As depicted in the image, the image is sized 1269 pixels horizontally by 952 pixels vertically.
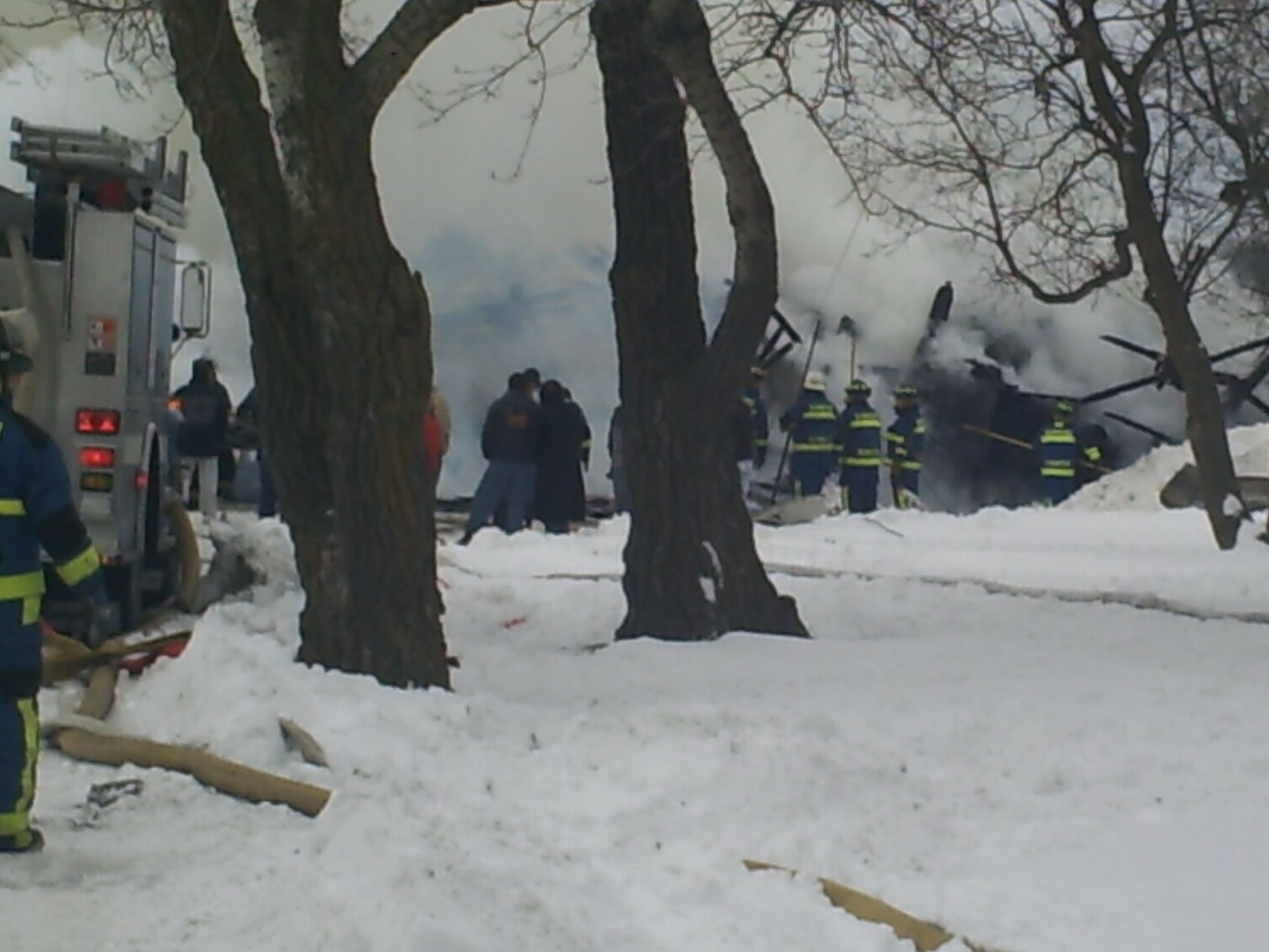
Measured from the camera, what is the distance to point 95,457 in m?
9.96

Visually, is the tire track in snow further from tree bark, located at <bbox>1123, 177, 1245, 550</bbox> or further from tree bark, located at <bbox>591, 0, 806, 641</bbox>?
tree bark, located at <bbox>591, 0, 806, 641</bbox>

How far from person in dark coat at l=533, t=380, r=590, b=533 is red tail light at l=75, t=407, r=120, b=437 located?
8070 millimetres

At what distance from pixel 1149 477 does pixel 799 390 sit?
4.43 meters

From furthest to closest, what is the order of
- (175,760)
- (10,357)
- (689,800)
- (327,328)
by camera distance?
(327,328)
(175,760)
(689,800)
(10,357)

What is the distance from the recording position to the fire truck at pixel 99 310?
993 centimetres

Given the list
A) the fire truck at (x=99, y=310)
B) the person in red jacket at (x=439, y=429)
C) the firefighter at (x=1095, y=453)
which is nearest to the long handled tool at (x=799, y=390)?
the firefighter at (x=1095, y=453)

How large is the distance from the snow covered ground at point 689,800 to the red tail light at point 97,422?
1.20m

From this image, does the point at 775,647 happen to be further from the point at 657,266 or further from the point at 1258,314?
the point at 1258,314

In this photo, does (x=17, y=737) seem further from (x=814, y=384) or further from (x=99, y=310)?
(x=814, y=384)

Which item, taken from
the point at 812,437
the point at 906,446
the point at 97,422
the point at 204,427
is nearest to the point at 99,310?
the point at 97,422

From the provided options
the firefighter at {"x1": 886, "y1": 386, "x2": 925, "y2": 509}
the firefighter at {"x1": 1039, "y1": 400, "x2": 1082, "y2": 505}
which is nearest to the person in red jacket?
the firefighter at {"x1": 886, "y1": 386, "x2": 925, "y2": 509}

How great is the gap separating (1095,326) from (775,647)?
1869 cm

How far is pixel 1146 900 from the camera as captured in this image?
5188 mm

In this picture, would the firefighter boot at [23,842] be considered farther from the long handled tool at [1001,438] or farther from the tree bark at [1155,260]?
the long handled tool at [1001,438]
